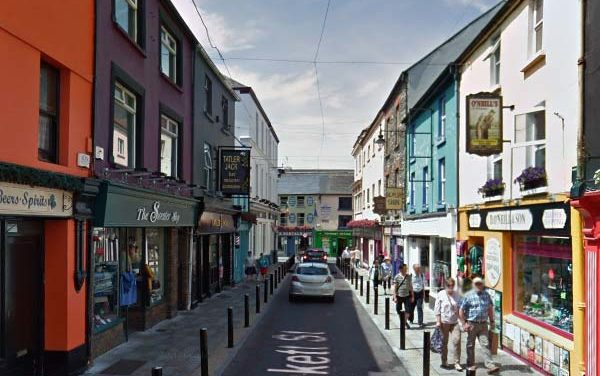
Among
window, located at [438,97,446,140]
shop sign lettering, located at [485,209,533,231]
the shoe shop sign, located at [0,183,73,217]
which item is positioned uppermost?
window, located at [438,97,446,140]

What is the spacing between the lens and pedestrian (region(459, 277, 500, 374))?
33.0 ft

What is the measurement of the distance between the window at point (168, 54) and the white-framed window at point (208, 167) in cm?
400

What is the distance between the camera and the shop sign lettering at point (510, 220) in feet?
34.1

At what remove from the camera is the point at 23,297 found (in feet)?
28.6

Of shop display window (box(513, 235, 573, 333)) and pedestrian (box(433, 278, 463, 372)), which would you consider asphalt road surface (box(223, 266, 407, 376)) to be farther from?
shop display window (box(513, 235, 573, 333))

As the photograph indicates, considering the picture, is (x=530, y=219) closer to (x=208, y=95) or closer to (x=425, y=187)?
(x=425, y=187)

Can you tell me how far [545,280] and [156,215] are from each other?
8679mm

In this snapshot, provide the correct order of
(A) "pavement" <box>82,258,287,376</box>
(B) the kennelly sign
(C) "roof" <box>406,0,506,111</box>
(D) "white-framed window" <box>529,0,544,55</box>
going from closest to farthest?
(B) the kennelly sign, (A) "pavement" <box>82,258,287,376</box>, (D) "white-framed window" <box>529,0,544,55</box>, (C) "roof" <box>406,0,506,111</box>

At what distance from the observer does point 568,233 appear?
29.6ft

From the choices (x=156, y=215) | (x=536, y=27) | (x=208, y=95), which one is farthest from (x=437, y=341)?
(x=208, y=95)

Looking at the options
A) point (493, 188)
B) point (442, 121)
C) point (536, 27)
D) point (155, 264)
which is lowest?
point (155, 264)

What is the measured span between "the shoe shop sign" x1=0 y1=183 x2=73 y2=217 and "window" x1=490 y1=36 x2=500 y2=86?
981cm

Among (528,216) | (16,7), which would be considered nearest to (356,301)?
(528,216)

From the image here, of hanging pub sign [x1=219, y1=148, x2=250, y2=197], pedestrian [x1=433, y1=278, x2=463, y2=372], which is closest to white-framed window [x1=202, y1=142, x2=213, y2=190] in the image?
hanging pub sign [x1=219, y1=148, x2=250, y2=197]
